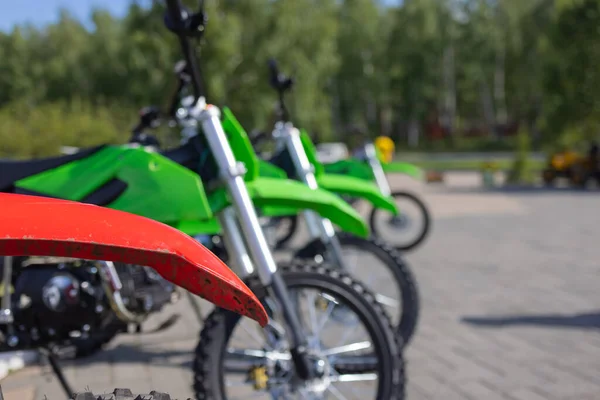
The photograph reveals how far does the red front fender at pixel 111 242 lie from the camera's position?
1324mm

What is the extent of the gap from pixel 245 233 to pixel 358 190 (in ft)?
5.37

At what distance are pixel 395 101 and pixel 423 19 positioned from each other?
693cm

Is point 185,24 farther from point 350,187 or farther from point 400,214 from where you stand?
point 400,214

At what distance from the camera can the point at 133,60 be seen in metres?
34.8

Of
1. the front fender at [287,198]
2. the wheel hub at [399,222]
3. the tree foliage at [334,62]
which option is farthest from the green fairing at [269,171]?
the tree foliage at [334,62]

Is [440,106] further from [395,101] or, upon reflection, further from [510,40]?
[510,40]

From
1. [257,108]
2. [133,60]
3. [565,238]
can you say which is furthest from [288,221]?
[133,60]

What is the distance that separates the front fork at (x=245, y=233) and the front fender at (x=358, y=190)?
135 cm

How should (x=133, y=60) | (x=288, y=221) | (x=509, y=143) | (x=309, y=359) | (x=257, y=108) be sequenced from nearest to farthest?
(x=309, y=359), (x=288, y=221), (x=257, y=108), (x=133, y=60), (x=509, y=143)

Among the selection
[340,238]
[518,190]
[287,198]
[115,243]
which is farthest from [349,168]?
[518,190]

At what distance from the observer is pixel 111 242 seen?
4.51ft

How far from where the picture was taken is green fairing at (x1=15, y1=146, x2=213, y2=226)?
8.51ft

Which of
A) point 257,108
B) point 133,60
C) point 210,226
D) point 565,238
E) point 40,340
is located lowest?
point 565,238

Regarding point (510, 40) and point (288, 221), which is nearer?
point (288, 221)
